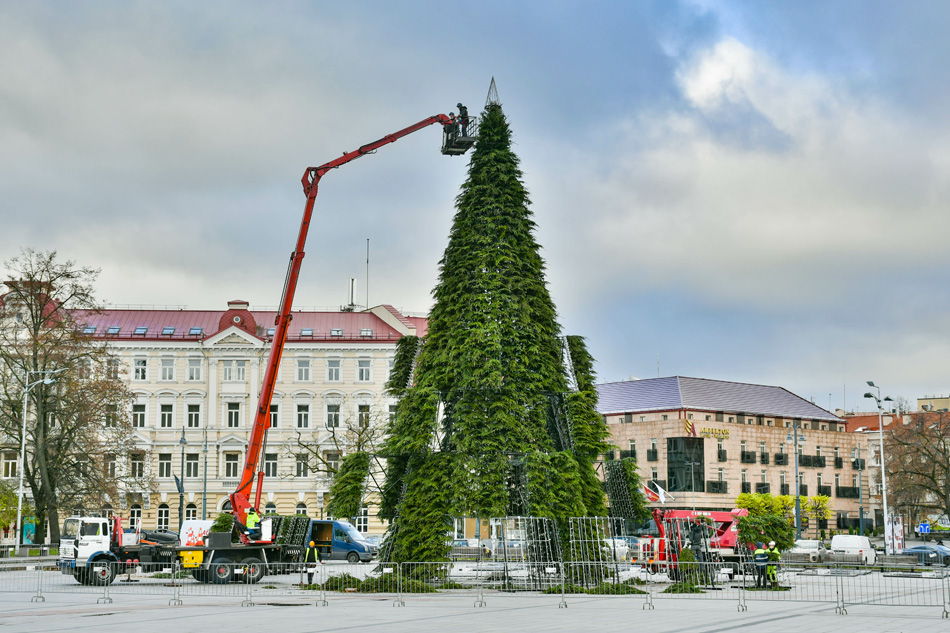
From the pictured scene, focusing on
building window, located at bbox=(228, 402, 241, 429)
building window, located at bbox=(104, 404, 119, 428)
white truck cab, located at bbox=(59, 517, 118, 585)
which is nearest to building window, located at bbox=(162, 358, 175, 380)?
building window, located at bbox=(228, 402, 241, 429)

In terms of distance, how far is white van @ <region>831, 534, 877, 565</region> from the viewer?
49688 millimetres

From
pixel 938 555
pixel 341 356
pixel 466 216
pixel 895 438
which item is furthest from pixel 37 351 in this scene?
pixel 895 438

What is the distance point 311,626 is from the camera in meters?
19.5

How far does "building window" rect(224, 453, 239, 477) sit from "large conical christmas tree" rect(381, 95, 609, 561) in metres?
44.9

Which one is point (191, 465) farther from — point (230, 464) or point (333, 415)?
point (333, 415)

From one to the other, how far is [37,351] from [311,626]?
4244 centimetres

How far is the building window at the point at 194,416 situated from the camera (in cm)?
7294

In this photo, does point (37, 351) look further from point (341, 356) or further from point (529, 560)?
point (529, 560)

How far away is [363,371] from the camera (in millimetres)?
74125

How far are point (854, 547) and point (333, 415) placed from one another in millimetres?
36587

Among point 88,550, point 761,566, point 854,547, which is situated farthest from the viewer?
point 854,547

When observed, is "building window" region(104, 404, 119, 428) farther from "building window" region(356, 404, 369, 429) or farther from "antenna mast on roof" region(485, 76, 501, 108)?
"antenna mast on roof" region(485, 76, 501, 108)

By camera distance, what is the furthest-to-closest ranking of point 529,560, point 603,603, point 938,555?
point 938,555 → point 529,560 → point 603,603

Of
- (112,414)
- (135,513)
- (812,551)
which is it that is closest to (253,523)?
(112,414)
